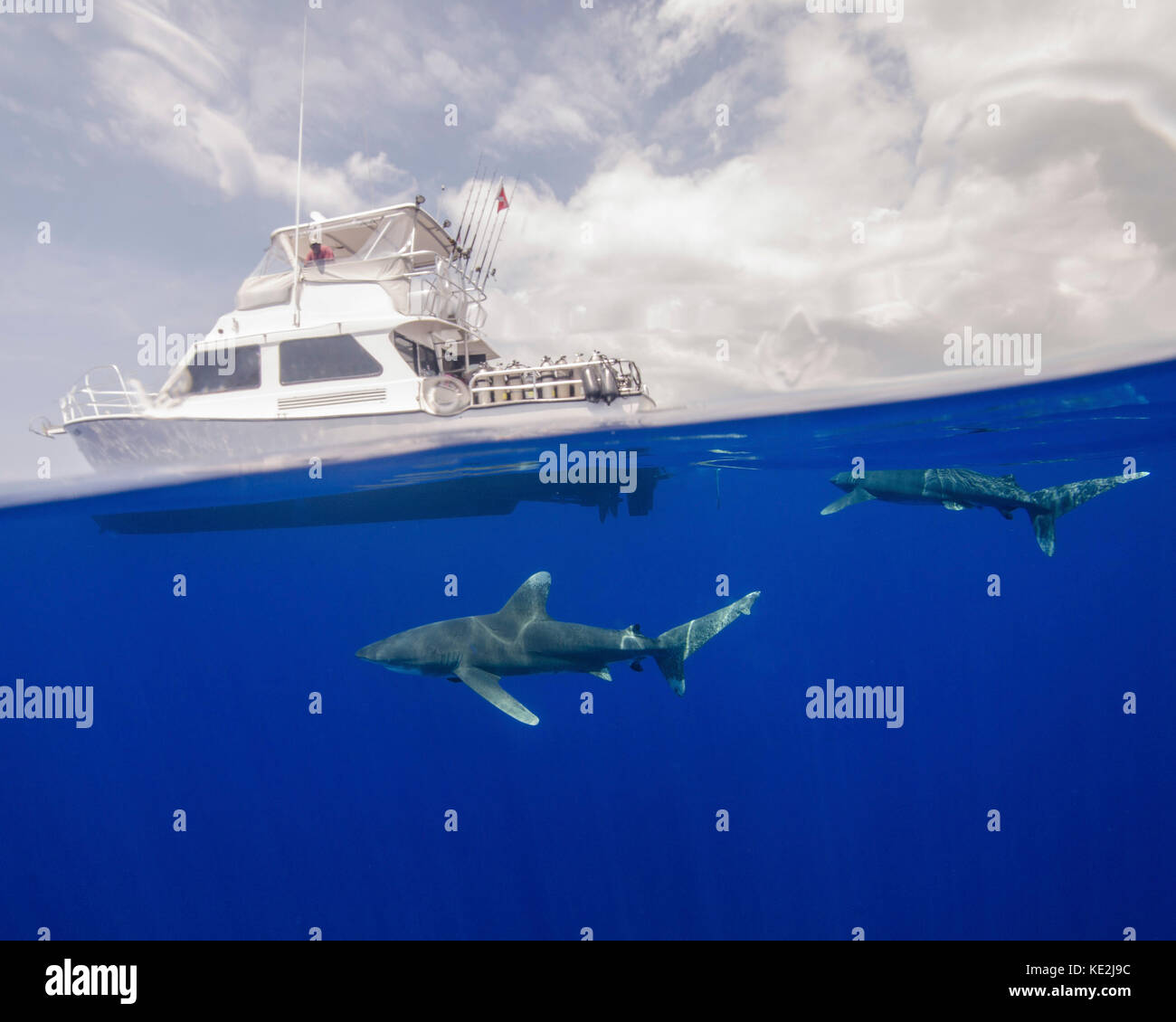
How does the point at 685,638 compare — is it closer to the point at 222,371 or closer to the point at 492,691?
the point at 492,691

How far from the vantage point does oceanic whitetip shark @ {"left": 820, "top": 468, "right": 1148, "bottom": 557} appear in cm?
1061

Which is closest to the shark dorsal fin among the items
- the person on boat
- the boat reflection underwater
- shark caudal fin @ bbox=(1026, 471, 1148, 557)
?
the person on boat

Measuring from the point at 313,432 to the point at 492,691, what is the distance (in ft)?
23.2

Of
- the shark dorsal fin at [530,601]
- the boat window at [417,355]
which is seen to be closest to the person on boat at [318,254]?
the boat window at [417,355]

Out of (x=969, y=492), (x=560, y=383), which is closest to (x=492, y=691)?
(x=560, y=383)

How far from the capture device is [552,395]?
11531 millimetres

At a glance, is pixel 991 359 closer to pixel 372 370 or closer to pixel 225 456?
pixel 372 370

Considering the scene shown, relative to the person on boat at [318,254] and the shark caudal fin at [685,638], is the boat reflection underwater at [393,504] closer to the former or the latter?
the person on boat at [318,254]

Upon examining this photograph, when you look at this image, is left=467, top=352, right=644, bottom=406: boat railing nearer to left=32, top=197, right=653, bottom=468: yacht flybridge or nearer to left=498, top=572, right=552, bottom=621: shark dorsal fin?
left=32, top=197, right=653, bottom=468: yacht flybridge

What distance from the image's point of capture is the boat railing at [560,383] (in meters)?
11.3

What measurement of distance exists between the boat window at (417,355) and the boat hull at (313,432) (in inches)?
38.5

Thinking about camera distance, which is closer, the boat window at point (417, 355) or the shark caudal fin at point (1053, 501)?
the shark caudal fin at point (1053, 501)

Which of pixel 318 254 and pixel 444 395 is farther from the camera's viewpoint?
pixel 318 254

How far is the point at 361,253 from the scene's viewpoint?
41.7ft
